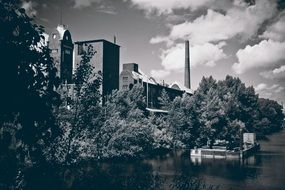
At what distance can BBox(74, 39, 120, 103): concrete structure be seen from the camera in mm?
53281

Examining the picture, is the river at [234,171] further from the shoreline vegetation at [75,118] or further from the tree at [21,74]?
the tree at [21,74]

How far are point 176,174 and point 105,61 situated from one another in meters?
29.6

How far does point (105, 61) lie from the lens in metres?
53.9

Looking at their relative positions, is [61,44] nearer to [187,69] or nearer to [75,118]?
[187,69]

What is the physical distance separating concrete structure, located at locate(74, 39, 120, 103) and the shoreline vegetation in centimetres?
511

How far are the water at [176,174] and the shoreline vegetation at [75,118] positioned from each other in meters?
1.27

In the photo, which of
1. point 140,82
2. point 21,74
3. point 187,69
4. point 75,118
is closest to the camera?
point 21,74

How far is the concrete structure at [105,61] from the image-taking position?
175 feet

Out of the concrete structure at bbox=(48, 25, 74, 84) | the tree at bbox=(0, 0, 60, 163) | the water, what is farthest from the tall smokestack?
the tree at bbox=(0, 0, 60, 163)

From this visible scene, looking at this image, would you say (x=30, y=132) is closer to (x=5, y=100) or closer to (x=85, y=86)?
(x=5, y=100)

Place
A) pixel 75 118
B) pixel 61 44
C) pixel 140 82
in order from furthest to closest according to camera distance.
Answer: pixel 140 82 → pixel 61 44 → pixel 75 118

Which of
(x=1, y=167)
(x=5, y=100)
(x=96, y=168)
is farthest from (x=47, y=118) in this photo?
(x=96, y=168)

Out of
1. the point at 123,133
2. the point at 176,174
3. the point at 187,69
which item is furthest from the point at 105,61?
the point at 187,69

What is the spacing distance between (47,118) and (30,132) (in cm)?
45
